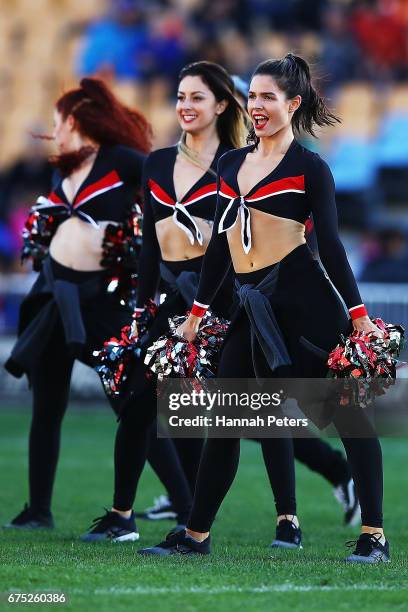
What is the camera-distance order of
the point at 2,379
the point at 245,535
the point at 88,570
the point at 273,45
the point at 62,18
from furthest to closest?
the point at 62,18
the point at 273,45
the point at 2,379
the point at 245,535
the point at 88,570

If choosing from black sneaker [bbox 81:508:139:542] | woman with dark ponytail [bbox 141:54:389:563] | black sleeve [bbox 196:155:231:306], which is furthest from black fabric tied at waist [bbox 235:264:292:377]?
black sneaker [bbox 81:508:139:542]

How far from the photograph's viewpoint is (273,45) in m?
14.5

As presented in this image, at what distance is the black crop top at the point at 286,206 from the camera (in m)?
4.68

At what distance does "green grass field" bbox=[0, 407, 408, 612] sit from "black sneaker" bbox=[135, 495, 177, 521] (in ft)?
0.56

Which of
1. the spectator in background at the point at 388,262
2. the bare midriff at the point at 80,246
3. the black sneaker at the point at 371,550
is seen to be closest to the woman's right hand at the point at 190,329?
the black sneaker at the point at 371,550

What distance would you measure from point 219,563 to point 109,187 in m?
2.12

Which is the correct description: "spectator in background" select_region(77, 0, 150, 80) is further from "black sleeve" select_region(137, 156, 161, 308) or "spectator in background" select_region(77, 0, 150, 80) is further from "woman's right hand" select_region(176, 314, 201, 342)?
"woman's right hand" select_region(176, 314, 201, 342)

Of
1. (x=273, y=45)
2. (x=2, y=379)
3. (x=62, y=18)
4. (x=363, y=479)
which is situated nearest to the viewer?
(x=363, y=479)

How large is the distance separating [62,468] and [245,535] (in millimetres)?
2983

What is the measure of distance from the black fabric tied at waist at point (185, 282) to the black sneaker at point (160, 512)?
1617 mm

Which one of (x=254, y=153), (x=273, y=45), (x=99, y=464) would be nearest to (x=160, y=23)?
(x=273, y=45)

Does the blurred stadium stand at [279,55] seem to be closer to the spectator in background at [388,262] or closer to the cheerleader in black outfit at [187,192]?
the spectator in background at [388,262]

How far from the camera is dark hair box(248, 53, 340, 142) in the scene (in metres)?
4.86

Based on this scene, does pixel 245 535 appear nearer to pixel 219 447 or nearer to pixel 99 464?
pixel 219 447
